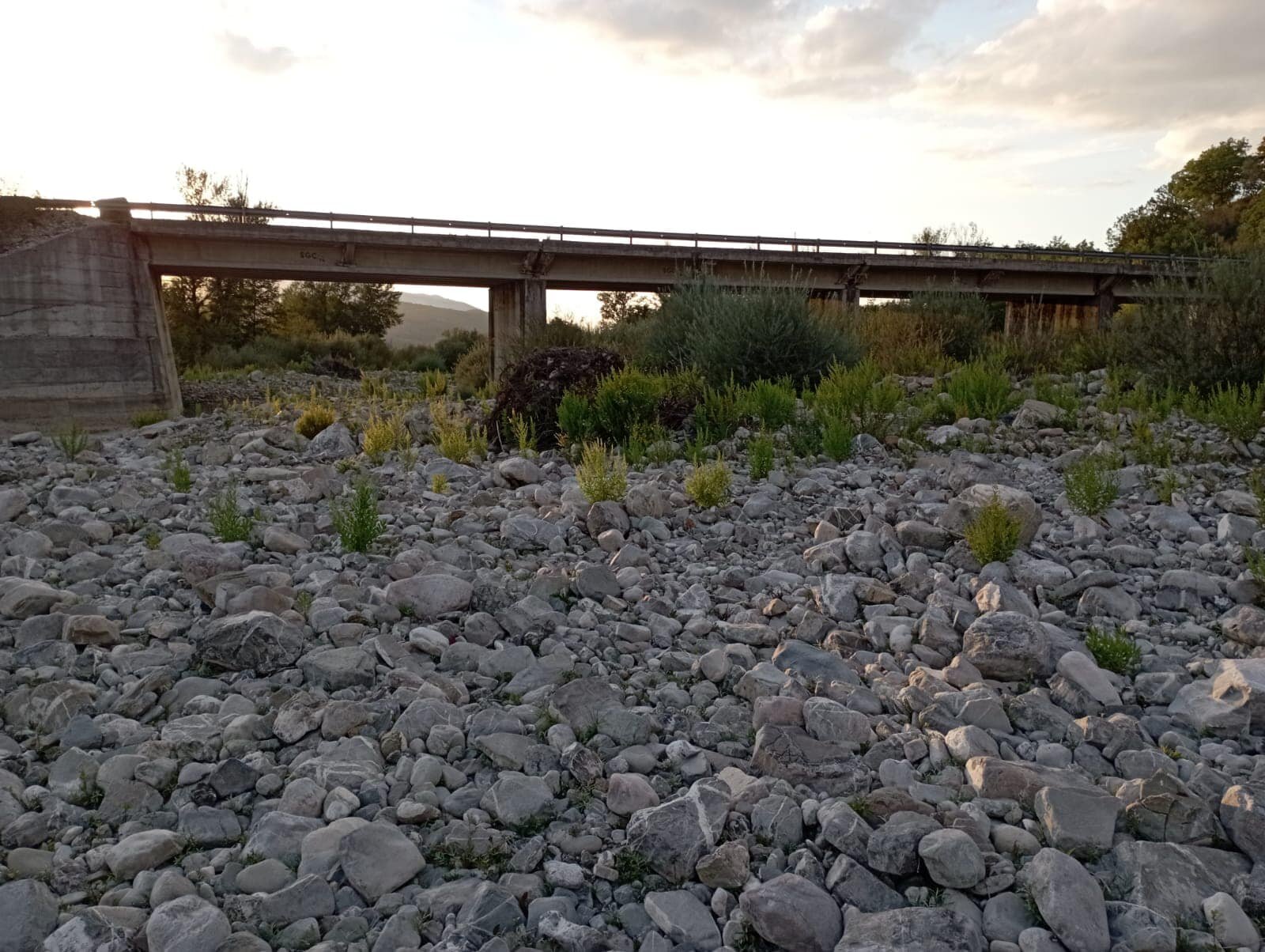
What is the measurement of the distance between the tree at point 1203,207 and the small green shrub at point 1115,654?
4807cm

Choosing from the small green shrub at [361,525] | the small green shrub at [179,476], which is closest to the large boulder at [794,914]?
the small green shrub at [361,525]

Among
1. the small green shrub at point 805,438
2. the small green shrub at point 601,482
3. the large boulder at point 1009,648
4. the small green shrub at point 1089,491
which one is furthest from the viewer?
the small green shrub at point 805,438

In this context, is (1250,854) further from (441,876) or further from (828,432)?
(828,432)

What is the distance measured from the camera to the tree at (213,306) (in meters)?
34.1

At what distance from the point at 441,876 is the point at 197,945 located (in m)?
0.70

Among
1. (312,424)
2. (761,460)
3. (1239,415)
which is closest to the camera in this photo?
(761,460)

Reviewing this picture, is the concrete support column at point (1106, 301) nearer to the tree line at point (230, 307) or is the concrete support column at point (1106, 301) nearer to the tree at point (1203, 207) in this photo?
the tree at point (1203, 207)

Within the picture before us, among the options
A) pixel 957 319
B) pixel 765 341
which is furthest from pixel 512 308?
pixel 765 341

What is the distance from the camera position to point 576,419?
8352mm

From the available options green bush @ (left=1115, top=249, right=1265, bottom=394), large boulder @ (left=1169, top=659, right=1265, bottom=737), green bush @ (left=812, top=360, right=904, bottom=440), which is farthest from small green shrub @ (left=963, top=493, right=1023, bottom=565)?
green bush @ (left=1115, top=249, right=1265, bottom=394)

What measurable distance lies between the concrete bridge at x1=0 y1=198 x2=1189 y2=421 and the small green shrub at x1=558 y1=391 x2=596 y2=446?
5742mm

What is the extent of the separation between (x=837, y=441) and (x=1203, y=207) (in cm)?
6465

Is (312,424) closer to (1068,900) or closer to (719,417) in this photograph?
(719,417)

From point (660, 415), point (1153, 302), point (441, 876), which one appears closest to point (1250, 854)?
point (441, 876)
